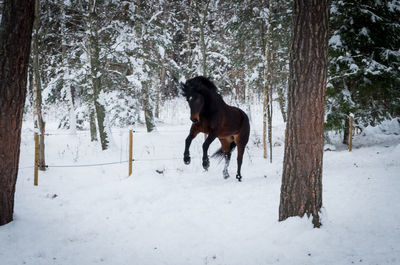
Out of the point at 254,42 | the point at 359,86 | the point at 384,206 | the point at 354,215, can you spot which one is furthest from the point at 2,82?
the point at 359,86

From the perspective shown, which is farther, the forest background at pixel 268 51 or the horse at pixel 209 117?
the forest background at pixel 268 51

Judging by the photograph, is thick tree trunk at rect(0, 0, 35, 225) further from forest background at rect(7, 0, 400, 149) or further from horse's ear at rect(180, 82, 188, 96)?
forest background at rect(7, 0, 400, 149)

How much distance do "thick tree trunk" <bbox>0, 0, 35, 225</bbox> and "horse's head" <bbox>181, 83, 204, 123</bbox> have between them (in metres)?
2.83

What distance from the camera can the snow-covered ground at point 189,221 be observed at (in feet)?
10.4

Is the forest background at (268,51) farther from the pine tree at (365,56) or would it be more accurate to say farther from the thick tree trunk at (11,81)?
the thick tree trunk at (11,81)

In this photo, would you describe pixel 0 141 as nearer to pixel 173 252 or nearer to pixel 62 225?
pixel 62 225

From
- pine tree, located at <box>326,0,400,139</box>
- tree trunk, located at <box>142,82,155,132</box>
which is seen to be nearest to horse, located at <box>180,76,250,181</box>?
pine tree, located at <box>326,0,400,139</box>

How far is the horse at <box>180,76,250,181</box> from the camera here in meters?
5.50

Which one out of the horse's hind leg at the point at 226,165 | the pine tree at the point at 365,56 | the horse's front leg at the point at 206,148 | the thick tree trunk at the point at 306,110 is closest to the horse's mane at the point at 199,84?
the horse's front leg at the point at 206,148

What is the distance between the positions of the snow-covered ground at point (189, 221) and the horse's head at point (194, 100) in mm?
1715

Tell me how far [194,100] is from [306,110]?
2.54 m

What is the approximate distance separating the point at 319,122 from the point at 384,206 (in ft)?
6.82

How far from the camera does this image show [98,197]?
565 cm

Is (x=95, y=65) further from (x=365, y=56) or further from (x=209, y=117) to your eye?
(x=365, y=56)
